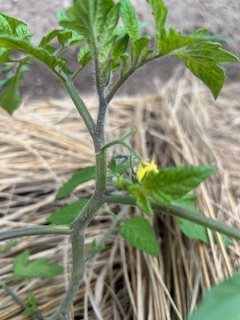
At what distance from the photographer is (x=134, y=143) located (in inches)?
50.6

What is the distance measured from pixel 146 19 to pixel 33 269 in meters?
1.74

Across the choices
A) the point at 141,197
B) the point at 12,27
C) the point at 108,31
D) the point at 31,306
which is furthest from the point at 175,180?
the point at 31,306

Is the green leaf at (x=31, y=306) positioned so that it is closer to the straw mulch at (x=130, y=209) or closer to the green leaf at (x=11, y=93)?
the straw mulch at (x=130, y=209)

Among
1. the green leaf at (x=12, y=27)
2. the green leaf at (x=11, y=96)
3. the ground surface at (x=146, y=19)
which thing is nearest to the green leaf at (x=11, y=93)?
the green leaf at (x=11, y=96)

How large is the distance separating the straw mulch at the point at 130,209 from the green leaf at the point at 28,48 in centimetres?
46

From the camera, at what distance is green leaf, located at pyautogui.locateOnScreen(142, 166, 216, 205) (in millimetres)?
505

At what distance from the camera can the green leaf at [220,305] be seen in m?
0.33

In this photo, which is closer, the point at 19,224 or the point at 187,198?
the point at 187,198

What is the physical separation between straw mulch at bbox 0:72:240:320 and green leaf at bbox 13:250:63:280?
5cm

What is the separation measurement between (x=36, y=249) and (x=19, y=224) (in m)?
0.06

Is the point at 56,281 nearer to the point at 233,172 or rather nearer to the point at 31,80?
the point at 233,172

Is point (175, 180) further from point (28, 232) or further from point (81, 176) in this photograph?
point (81, 176)

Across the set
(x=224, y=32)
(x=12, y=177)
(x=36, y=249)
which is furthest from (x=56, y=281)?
(x=224, y=32)

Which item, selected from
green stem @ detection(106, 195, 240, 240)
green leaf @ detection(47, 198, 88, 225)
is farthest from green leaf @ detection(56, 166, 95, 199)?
green stem @ detection(106, 195, 240, 240)
